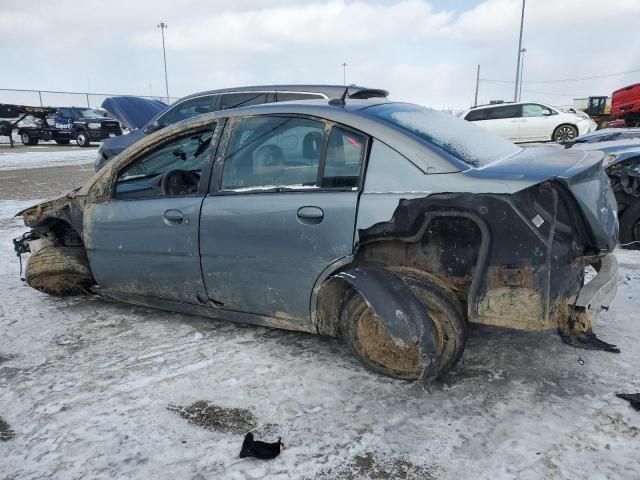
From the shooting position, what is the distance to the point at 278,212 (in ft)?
9.64

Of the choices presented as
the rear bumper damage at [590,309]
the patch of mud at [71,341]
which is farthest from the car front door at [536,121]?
the patch of mud at [71,341]

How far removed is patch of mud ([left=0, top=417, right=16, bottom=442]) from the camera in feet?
7.86

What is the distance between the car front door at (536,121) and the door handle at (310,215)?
1471cm

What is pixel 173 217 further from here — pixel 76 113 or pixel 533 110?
pixel 76 113

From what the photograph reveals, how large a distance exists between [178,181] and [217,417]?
187cm

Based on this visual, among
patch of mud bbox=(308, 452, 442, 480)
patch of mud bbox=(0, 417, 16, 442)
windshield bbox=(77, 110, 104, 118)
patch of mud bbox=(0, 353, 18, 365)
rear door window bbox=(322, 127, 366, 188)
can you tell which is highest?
windshield bbox=(77, 110, 104, 118)

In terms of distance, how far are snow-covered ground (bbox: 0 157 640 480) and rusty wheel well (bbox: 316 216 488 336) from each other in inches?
19.7

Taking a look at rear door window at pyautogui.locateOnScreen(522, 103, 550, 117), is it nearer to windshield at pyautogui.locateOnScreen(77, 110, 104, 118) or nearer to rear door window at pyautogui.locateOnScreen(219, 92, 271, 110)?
rear door window at pyautogui.locateOnScreen(219, 92, 271, 110)

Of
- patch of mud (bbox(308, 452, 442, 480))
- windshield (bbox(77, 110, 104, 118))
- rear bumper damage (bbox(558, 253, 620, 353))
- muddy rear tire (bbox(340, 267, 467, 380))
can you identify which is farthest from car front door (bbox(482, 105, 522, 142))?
windshield (bbox(77, 110, 104, 118))

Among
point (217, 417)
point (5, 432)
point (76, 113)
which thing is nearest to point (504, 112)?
point (217, 417)

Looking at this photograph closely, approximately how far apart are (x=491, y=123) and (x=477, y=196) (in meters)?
14.6

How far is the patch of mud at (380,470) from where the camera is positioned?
2084mm

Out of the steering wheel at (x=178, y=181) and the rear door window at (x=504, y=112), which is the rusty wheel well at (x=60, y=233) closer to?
the steering wheel at (x=178, y=181)

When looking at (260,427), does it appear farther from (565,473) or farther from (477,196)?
(477,196)
